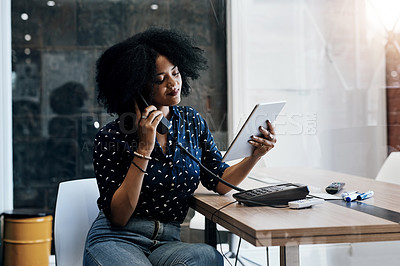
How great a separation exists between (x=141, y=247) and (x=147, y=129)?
324 millimetres

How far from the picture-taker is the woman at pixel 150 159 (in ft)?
4.55

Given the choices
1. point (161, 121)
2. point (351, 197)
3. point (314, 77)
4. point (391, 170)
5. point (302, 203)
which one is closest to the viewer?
point (302, 203)

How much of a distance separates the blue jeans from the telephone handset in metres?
0.26

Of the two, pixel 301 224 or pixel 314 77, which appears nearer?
pixel 301 224

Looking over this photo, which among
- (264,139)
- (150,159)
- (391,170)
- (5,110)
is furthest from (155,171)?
(5,110)

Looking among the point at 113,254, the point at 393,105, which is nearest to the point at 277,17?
the point at 393,105

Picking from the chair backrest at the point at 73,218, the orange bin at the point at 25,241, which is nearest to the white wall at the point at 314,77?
the chair backrest at the point at 73,218

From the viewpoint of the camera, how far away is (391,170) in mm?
1916

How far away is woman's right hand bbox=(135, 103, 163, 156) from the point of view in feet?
4.53

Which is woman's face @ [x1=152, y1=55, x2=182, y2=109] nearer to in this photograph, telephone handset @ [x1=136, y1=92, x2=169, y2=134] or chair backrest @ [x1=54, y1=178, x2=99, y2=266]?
telephone handset @ [x1=136, y1=92, x2=169, y2=134]

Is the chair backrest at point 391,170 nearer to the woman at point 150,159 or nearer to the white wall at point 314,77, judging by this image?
the white wall at point 314,77

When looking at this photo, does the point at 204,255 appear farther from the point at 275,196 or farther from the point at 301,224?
the point at 301,224

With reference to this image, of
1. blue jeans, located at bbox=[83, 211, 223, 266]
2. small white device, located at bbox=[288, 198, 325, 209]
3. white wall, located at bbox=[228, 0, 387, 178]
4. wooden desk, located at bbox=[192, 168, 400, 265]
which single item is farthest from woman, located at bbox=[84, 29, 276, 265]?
white wall, located at bbox=[228, 0, 387, 178]

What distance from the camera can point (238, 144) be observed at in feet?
4.80
